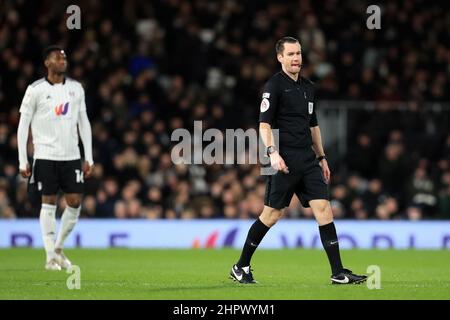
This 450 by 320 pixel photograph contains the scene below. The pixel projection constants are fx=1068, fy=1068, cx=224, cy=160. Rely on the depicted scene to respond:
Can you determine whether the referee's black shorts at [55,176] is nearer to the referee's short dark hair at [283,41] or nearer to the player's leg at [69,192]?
the player's leg at [69,192]

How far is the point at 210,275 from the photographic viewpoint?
36.4 feet

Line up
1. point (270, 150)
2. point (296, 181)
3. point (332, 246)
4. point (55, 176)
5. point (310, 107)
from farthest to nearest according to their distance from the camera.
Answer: point (55, 176) < point (310, 107) < point (296, 181) < point (332, 246) < point (270, 150)

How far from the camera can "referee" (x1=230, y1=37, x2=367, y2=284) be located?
9.68 meters

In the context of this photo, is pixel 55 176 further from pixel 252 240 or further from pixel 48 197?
pixel 252 240

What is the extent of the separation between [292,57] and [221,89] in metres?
11.0

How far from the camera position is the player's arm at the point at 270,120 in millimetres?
9466

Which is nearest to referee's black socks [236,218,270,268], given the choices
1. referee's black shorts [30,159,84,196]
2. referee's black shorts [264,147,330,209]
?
referee's black shorts [264,147,330,209]

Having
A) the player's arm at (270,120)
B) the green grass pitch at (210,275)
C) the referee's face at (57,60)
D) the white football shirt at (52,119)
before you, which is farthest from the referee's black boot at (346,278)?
the referee's face at (57,60)

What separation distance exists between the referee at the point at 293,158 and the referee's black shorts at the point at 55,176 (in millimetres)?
2553

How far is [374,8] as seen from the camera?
69.8 feet

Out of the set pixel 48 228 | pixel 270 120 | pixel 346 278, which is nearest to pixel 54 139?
pixel 48 228

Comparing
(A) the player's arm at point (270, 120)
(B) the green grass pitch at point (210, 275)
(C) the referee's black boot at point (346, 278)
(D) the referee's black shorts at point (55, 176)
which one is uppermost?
(A) the player's arm at point (270, 120)

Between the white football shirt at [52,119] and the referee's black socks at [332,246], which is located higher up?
the white football shirt at [52,119]

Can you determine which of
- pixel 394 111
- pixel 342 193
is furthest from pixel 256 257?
pixel 394 111
